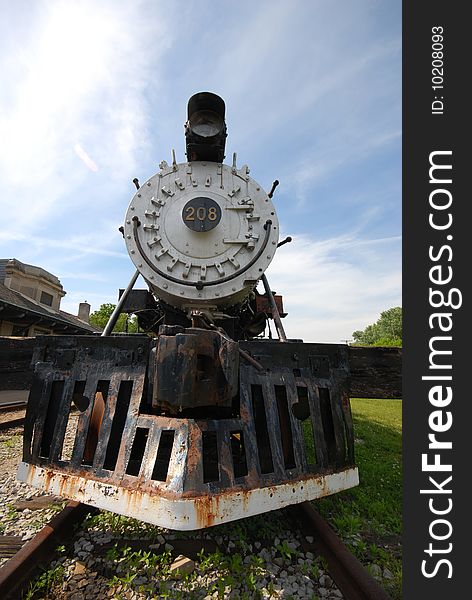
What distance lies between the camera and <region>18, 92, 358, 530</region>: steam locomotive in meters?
1.57

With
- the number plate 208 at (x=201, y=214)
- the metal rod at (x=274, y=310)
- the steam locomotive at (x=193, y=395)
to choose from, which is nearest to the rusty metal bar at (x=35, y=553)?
the steam locomotive at (x=193, y=395)

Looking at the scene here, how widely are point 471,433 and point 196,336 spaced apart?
4.35 feet

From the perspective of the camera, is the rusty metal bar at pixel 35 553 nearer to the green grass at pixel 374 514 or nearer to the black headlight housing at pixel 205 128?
the green grass at pixel 374 514

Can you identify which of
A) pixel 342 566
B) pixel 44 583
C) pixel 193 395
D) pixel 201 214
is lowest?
pixel 44 583

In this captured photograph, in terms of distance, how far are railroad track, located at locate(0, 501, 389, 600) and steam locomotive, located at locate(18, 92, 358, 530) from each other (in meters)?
0.31

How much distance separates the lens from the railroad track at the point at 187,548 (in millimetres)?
1504

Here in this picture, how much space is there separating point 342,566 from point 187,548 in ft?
2.92

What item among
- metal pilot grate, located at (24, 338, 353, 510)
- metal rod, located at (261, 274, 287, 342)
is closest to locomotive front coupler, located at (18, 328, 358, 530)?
metal pilot grate, located at (24, 338, 353, 510)

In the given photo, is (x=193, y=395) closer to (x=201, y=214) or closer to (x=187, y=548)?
(x=187, y=548)

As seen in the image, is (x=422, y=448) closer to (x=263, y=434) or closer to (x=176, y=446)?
(x=263, y=434)

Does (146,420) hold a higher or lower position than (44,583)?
higher

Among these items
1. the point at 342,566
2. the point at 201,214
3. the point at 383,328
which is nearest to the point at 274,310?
the point at 201,214

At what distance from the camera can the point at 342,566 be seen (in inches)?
65.8

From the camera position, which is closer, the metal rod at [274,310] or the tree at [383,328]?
the metal rod at [274,310]
